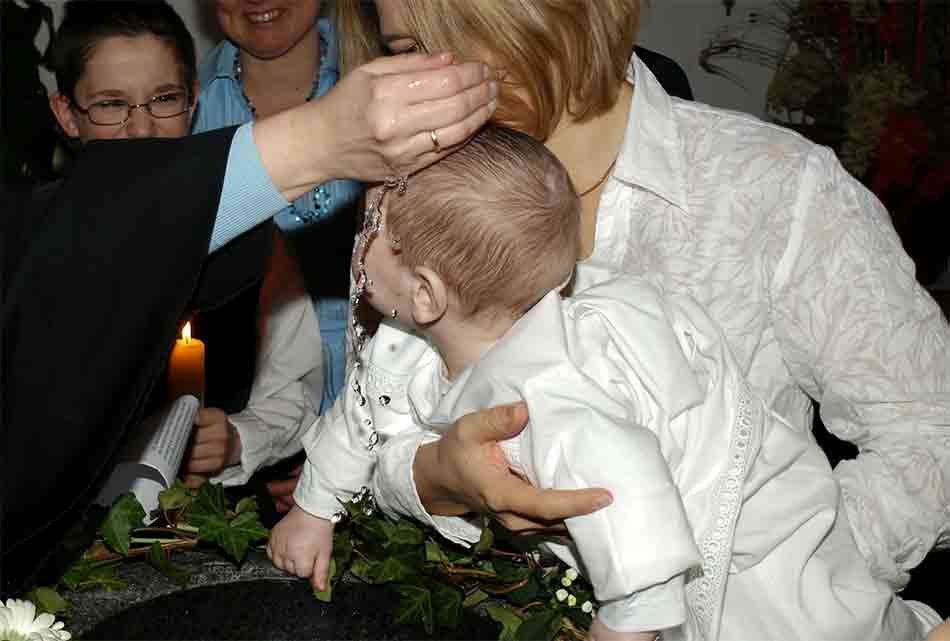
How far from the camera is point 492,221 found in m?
1.66

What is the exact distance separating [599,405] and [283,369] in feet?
5.39

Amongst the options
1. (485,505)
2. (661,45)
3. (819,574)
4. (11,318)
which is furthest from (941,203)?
(11,318)

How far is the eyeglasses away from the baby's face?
1286 millimetres

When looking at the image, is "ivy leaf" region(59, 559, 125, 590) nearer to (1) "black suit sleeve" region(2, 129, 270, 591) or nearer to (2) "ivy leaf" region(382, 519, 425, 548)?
(1) "black suit sleeve" region(2, 129, 270, 591)

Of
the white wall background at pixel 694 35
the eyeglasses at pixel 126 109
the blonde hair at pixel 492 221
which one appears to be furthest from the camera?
the white wall background at pixel 694 35

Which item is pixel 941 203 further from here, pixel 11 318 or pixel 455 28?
pixel 11 318

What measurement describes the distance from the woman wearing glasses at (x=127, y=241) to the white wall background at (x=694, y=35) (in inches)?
116

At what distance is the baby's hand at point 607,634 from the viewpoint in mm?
1512

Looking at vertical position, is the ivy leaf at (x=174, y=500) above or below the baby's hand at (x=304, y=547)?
above

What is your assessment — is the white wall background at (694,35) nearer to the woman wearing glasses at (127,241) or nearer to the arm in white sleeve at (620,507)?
the woman wearing glasses at (127,241)

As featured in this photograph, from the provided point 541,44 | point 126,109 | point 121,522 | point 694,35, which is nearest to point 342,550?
point 121,522

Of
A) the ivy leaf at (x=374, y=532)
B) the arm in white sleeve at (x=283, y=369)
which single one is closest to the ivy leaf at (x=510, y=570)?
the ivy leaf at (x=374, y=532)

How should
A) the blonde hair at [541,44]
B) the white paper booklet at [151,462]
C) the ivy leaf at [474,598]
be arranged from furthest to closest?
the white paper booklet at [151,462] < the blonde hair at [541,44] < the ivy leaf at [474,598]

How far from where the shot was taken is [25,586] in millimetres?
1539
